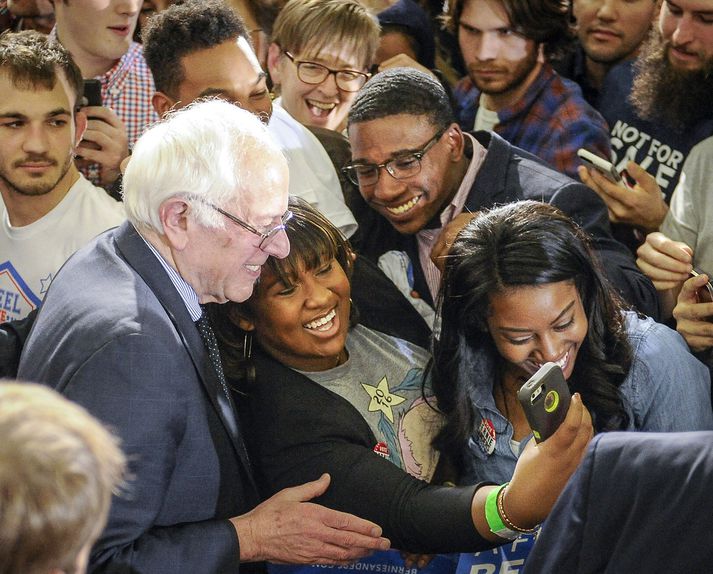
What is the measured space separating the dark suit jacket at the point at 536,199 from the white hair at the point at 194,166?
0.98 m

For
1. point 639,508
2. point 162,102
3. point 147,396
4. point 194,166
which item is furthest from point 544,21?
point 639,508

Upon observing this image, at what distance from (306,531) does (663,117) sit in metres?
1.99

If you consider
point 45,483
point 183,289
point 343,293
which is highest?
point 45,483

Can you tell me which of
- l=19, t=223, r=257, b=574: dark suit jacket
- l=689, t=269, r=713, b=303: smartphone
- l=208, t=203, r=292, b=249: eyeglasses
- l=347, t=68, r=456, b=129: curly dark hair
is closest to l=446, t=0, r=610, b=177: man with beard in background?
l=347, t=68, r=456, b=129: curly dark hair

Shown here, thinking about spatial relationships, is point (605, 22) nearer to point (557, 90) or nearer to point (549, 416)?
point (557, 90)

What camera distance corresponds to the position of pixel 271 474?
2.61 m

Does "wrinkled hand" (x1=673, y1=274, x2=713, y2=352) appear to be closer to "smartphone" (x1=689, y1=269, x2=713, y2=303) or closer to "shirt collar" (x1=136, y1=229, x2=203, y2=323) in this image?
"smartphone" (x1=689, y1=269, x2=713, y2=303)

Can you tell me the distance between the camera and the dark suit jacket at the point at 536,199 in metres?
3.14

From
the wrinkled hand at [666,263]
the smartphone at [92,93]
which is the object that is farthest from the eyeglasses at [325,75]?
the wrinkled hand at [666,263]

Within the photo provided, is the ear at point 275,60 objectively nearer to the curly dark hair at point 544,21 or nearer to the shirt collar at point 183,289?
the curly dark hair at point 544,21

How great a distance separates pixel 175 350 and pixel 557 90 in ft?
6.71

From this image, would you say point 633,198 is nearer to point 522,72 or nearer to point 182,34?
point 522,72

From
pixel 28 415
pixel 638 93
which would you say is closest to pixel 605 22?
pixel 638 93

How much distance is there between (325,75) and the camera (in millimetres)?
3773
